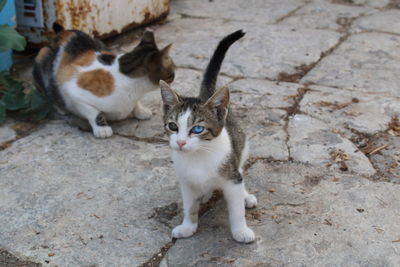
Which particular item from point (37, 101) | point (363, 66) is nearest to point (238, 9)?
point (363, 66)

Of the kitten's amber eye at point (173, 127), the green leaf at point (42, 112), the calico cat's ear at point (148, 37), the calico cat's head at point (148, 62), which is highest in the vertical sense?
the kitten's amber eye at point (173, 127)

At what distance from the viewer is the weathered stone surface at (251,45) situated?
403 centimetres

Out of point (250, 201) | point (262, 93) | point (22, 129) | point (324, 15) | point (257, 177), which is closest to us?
point (250, 201)

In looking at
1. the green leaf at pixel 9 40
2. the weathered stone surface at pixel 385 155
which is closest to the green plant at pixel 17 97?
the green leaf at pixel 9 40

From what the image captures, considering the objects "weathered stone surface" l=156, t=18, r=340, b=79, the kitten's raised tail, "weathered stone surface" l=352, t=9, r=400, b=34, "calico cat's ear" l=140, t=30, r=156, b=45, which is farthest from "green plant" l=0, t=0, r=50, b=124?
"weathered stone surface" l=352, t=9, r=400, b=34

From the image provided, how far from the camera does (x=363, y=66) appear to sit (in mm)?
3975

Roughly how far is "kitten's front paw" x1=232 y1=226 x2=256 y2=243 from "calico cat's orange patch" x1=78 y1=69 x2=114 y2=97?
138cm

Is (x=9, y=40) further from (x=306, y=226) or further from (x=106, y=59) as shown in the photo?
(x=306, y=226)

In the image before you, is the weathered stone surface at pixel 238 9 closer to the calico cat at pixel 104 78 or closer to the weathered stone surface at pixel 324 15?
the weathered stone surface at pixel 324 15

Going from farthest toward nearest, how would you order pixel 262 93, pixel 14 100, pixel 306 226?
pixel 262 93 → pixel 14 100 → pixel 306 226

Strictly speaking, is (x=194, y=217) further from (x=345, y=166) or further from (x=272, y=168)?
(x=345, y=166)

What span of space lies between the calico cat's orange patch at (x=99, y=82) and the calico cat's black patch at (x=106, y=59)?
70 millimetres

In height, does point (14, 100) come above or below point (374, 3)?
below

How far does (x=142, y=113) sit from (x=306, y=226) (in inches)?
57.9
